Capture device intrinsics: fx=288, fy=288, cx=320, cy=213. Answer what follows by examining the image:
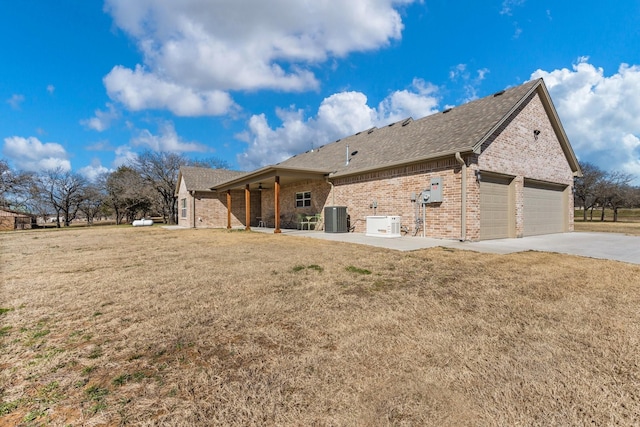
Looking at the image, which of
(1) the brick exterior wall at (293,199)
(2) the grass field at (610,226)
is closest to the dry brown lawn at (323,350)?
(1) the brick exterior wall at (293,199)

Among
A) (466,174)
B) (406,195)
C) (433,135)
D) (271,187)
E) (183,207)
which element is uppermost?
(433,135)

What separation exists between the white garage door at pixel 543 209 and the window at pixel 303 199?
35.1ft

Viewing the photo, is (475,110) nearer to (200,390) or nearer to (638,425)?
→ (638,425)

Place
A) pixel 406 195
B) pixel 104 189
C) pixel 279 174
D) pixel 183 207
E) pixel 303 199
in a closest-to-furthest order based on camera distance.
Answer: pixel 406 195
pixel 279 174
pixel 303 199
pixel 183 207
pixel 104 189

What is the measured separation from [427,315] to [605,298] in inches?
106

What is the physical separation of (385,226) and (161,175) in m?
28.7

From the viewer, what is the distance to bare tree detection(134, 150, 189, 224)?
31438mm

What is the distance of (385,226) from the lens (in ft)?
37.7

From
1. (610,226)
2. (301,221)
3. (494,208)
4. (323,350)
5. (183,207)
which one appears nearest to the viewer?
(323,350)

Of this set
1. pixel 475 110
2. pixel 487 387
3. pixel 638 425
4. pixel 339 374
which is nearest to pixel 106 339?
pixel 339 374

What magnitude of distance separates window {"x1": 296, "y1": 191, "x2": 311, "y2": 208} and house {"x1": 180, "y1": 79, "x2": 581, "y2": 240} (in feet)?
1.55

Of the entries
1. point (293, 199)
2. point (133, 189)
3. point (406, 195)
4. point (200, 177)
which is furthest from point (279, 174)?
point (133, 189)

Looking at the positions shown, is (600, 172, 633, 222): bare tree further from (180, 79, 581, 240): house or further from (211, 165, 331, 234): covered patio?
(211, 165, 331, 234): covered patio

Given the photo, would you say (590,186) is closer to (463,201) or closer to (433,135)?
(433,135)
